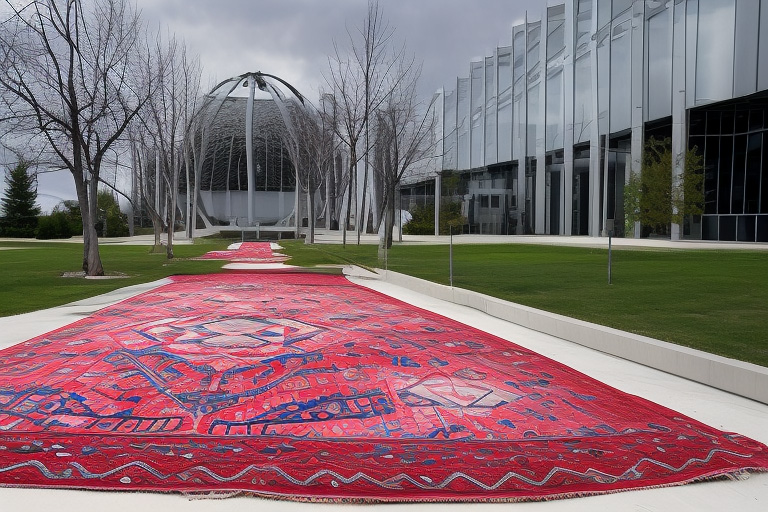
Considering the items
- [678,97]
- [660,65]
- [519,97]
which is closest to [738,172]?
[678,97]

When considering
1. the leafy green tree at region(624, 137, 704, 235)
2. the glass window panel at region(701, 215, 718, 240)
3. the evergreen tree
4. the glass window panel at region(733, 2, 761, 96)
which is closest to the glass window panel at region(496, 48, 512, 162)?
the leafy green tree at region(624, 137, 704, 235)

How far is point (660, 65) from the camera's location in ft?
122

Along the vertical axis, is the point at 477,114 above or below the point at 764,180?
above

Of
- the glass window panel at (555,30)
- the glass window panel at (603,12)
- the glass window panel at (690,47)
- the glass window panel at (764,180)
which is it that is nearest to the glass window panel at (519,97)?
the glass window panel at (555,30)

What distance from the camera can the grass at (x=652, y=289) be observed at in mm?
8648

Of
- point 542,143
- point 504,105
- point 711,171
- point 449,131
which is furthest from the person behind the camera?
point 449,131

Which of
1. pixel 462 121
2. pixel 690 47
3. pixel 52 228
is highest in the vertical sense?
pixel 462 121

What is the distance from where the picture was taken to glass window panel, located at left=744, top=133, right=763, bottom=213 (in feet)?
110

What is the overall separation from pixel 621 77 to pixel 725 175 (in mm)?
8781

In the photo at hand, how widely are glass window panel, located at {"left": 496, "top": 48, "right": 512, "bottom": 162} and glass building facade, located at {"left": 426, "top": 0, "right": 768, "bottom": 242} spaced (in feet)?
0.38

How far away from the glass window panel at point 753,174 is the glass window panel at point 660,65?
4366 mm

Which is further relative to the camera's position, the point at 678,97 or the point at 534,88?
the point at 534,88

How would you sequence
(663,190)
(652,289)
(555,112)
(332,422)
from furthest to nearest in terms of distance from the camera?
(555,112), (663,190), (652,289), (332,422)

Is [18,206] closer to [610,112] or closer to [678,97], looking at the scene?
[610,112]
